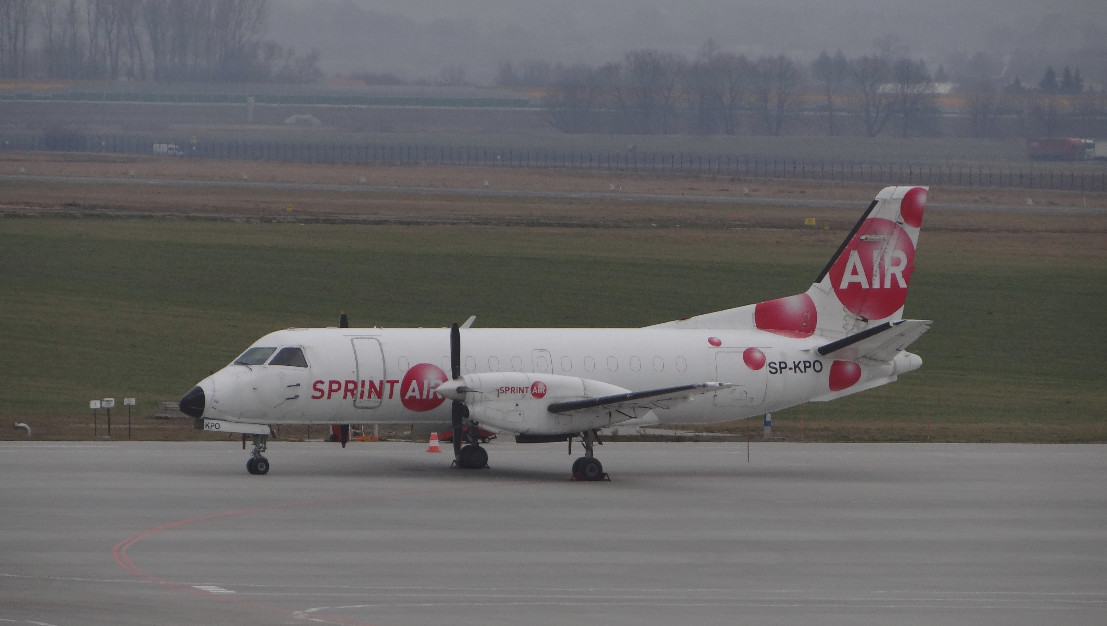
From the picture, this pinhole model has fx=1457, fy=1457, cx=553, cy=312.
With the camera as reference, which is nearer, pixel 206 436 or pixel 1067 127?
pixel 206 436

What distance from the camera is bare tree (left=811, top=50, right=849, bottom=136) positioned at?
160750mm

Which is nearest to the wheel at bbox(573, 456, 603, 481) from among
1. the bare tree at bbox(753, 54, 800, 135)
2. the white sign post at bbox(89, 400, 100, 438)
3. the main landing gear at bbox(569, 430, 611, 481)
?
the main landing gear at bbox(569, 430, 611, 481)

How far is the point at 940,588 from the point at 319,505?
36.1ft

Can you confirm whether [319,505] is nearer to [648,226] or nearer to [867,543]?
[867,543]

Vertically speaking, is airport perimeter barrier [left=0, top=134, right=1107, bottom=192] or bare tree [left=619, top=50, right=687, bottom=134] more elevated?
bare tree [left=619, top=50, right=687, bottom=134]

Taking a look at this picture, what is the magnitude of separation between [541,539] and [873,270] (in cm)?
1390

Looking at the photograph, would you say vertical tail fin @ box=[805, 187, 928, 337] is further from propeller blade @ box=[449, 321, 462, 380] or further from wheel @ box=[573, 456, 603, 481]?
propeller blade @ box=[449, 321, 462, 380]

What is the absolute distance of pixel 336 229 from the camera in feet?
246

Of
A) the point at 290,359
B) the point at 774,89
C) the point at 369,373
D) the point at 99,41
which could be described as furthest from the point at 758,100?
the point at 290,359

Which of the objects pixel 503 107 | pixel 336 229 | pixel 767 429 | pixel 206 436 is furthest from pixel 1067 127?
pixel 206 436

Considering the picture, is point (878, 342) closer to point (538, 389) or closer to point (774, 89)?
point (538, 389)

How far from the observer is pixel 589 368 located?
31.0 m

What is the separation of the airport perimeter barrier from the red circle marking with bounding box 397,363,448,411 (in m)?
77.4

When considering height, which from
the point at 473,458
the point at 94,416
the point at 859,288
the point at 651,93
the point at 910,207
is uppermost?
the point at 651,93
